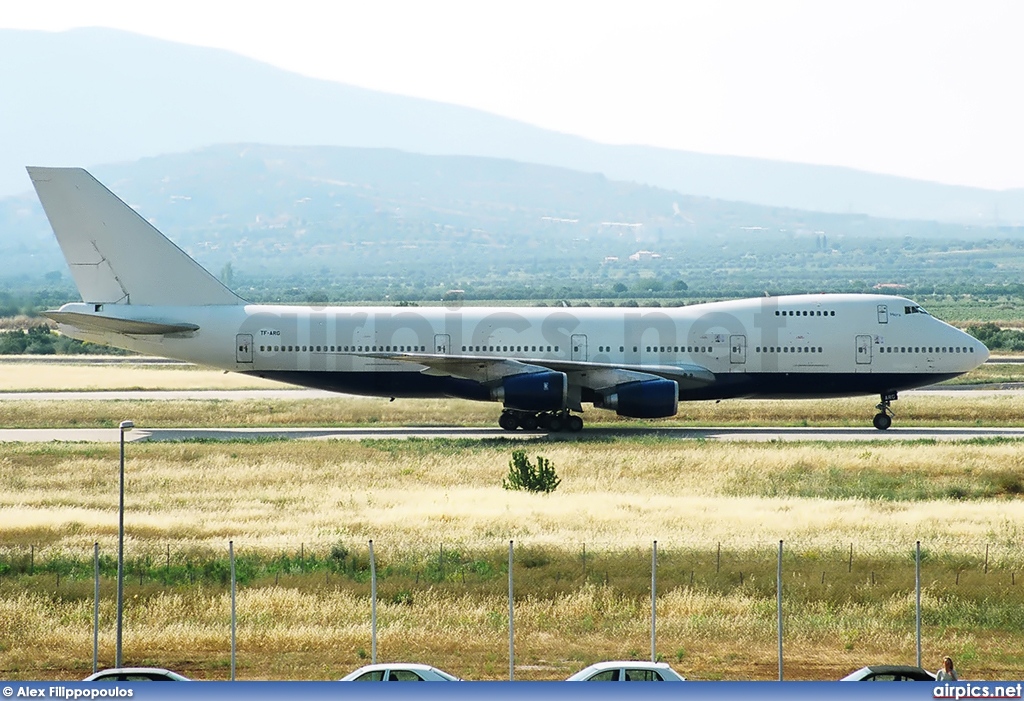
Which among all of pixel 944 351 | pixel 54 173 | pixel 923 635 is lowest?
pixel 923 635

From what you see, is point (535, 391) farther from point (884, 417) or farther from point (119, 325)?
point (119, 325)

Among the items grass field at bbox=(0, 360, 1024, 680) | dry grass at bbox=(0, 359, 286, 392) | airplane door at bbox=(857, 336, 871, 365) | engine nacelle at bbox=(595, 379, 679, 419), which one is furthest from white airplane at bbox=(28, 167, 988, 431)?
dry grass at bbox=(0, 359, 286, 392)

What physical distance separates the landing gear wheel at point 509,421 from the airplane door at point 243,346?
32.4 ft

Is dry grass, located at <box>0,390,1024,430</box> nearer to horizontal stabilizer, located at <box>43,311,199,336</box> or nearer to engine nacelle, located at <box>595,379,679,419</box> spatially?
engine nacelle, located at <box>595,379,679,419</box>

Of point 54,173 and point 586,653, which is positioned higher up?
point 54,173

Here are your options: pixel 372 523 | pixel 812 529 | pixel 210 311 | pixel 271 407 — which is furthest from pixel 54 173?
pixel 812 529

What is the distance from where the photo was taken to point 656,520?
33.1 meters

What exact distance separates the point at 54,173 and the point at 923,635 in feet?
124

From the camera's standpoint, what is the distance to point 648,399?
4794 cm

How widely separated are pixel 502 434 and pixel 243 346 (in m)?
10.3

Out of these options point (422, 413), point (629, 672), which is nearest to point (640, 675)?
point (629, 672)

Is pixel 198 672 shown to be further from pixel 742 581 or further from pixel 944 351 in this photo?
pixel 944 351

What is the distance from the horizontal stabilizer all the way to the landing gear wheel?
12.1 metres

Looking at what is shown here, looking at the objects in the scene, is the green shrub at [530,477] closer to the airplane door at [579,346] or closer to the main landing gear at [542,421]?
the main landing gear at [542,421]
